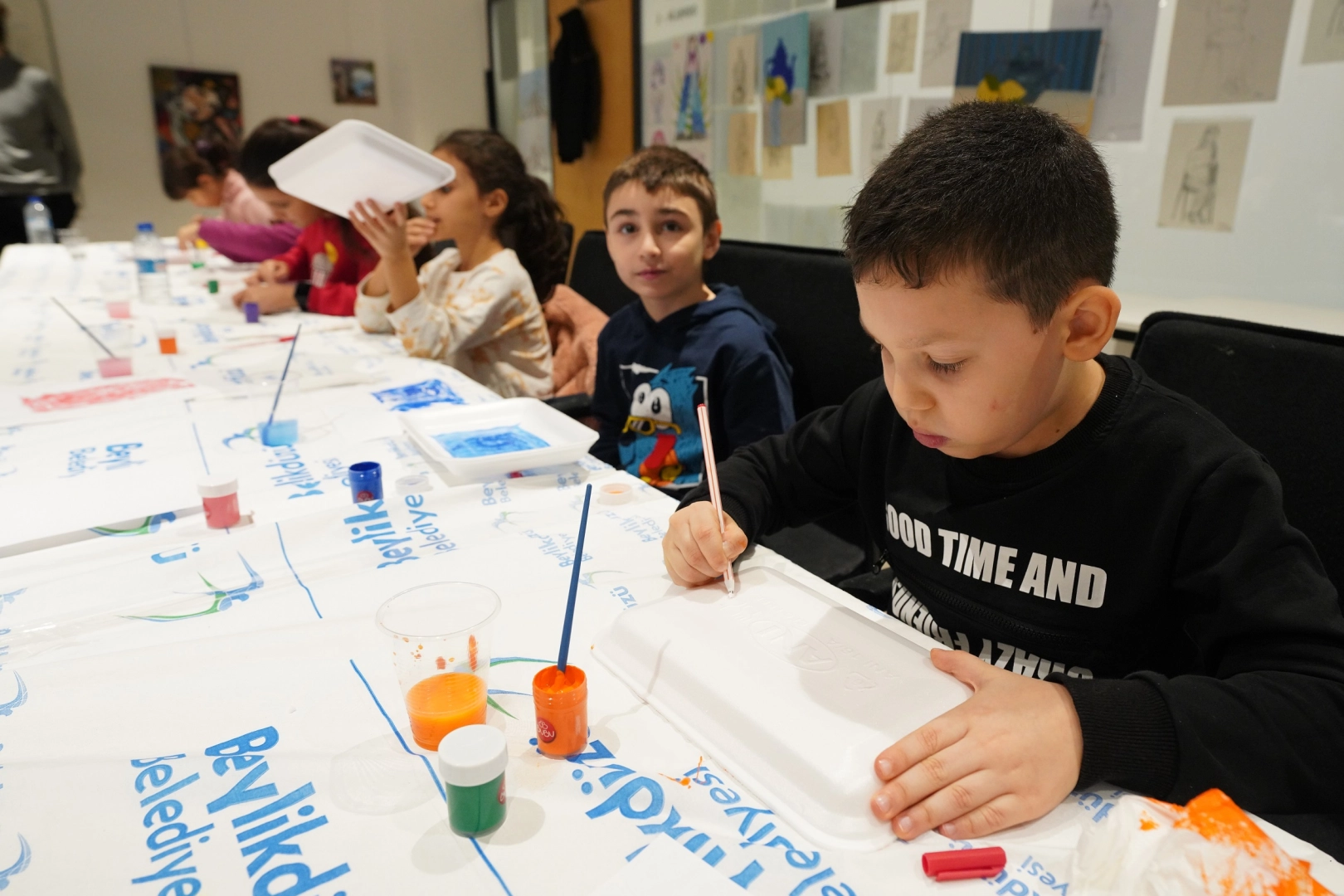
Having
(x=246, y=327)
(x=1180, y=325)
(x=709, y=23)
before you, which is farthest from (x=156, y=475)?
(x=709, y=23)

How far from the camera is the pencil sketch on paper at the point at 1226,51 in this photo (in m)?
1.80

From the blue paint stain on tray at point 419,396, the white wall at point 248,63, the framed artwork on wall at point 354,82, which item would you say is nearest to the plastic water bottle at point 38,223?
the white wall at point 248,63

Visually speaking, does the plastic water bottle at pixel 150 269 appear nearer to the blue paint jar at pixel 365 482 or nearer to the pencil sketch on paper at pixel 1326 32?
the blue paint jar at pixel 365 482

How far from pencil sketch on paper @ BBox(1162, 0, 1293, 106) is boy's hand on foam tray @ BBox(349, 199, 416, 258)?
191 cm

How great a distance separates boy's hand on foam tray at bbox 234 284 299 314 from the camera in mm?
2412

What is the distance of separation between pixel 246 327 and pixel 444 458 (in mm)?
1427

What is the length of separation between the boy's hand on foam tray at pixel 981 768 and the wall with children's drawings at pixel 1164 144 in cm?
84

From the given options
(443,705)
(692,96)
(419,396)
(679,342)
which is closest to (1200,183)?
(679,342)

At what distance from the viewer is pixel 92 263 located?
3.38 m

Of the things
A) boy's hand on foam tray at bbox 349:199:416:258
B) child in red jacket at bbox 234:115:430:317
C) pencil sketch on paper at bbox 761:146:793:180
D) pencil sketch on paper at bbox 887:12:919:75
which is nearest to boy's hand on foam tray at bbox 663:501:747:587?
boy's hand on foam tray at bbox 349:199:416:258

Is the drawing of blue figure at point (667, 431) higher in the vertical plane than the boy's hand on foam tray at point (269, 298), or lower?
lower

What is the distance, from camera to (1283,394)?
954 mm

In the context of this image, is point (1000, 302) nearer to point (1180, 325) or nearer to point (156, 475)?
point (1180, 325)

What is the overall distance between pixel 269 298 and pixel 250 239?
1200 millimetres
